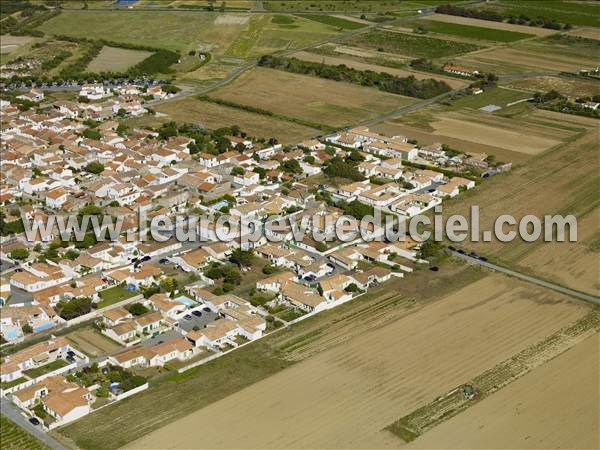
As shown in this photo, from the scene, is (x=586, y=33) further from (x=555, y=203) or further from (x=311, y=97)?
(x=555, y=203)

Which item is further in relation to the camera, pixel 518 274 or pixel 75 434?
pixel 518 274

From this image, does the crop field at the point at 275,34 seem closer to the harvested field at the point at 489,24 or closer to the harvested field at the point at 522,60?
the harvested field at the point at 489,24

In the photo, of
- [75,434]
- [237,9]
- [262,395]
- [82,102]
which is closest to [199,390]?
[262,395]

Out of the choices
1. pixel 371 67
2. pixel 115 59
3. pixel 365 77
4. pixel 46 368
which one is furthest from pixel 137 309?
pixel 115 59

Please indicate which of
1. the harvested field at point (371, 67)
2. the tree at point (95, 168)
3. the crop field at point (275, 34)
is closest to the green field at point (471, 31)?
the crop field at point (275, 34)

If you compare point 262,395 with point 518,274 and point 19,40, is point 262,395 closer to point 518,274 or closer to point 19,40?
point 518,274

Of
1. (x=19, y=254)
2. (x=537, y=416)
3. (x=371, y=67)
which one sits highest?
(x=371, y=67)
